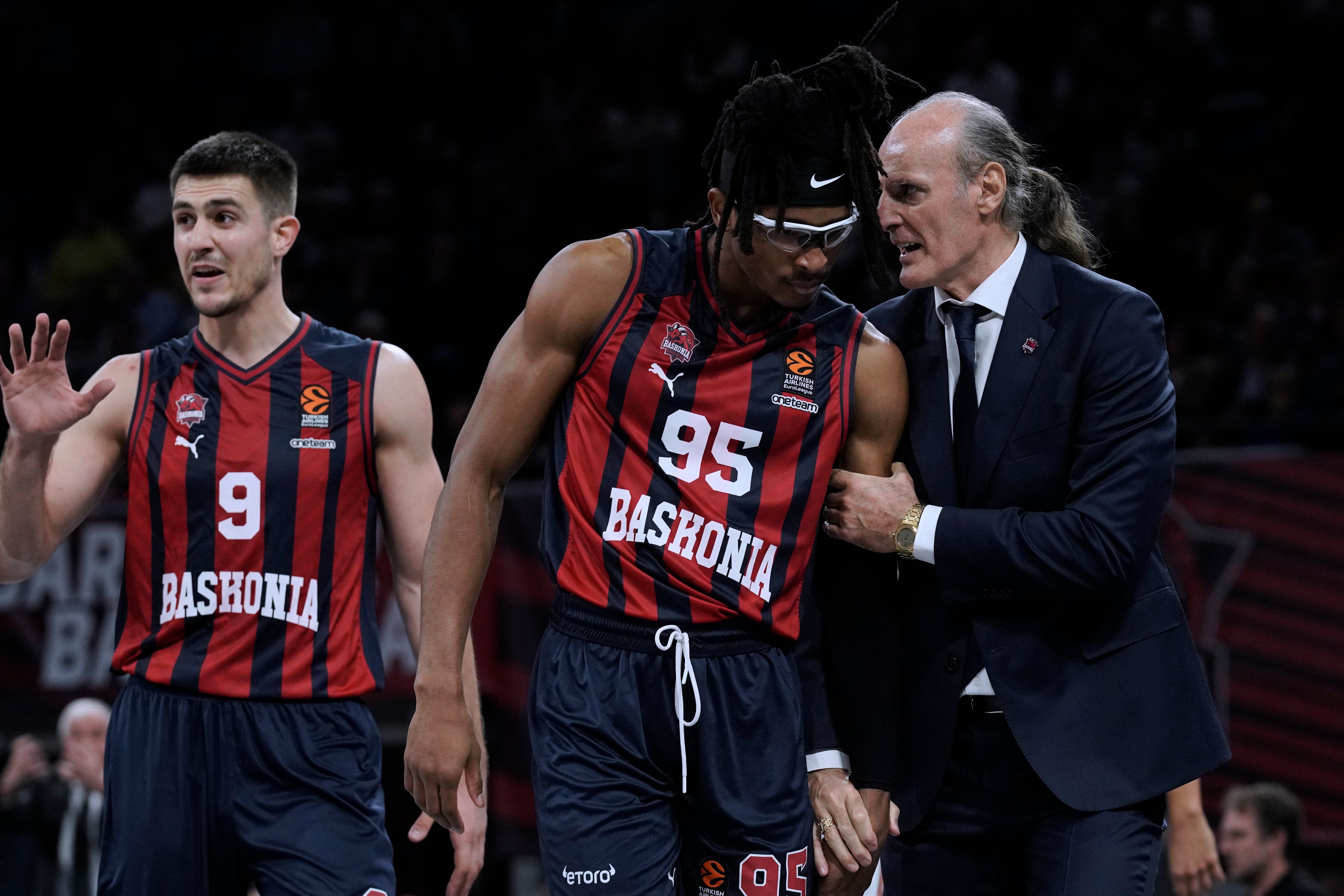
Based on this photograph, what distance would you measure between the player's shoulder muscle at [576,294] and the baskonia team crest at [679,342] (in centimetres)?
13

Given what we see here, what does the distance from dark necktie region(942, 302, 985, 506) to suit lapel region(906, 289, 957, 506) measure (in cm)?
2

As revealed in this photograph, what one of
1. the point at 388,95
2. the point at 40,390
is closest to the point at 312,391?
the point at 40,390

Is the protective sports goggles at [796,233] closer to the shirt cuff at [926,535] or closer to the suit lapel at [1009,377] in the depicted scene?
the suit lapel at [1009,377]

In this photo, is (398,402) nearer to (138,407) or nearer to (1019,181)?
(138,407)

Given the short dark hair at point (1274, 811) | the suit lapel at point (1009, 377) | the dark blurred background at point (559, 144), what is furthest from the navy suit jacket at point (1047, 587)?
the dark blurred background at point (559, 144)

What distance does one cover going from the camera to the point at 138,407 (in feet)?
12.4

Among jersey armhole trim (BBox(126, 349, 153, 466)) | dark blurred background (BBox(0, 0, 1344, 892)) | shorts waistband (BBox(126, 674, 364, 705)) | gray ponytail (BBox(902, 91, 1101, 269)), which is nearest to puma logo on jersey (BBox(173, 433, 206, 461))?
jersey armhole trim (BBox(126, 349, 153, 466))

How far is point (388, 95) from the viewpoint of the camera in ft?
38.4

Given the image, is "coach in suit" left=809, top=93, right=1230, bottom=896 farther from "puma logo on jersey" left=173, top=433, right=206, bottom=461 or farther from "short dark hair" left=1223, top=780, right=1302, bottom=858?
"short dark hair" left=1223, top=780, right=1302, bottom=858

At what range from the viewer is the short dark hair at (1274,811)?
669 cm

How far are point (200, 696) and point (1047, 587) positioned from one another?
1948mm

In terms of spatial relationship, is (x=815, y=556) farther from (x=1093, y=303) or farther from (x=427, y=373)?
(x=427, y=373)

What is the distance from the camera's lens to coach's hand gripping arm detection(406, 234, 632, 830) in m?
3.00

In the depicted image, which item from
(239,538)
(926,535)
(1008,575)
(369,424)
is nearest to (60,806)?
(239,538)
